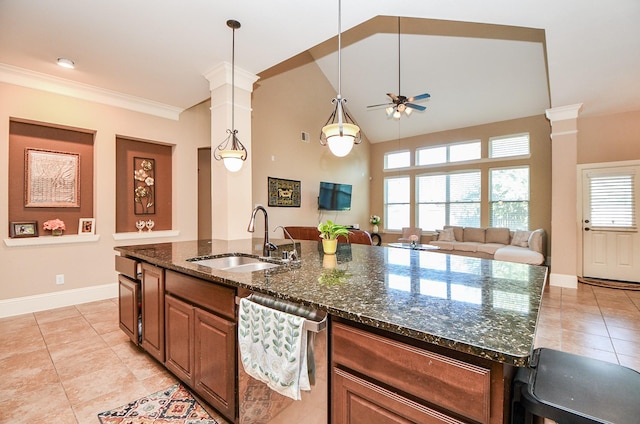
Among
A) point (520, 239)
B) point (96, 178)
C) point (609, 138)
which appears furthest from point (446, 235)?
point (96, 178)

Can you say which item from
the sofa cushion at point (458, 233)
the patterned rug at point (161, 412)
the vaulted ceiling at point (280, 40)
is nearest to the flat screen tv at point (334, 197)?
the sofa cushion at point (458, 233)

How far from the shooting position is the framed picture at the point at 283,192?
606cm

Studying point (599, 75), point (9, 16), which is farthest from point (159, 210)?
point (599, 75)

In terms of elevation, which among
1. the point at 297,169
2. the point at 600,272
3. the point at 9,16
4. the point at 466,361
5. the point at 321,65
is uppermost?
the point at 321,65

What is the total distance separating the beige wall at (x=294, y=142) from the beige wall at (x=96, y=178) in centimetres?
118

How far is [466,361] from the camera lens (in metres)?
0.80

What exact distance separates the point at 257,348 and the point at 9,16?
137 inches

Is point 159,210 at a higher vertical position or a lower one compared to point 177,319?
higher

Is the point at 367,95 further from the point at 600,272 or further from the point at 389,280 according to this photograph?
the point at 389,280

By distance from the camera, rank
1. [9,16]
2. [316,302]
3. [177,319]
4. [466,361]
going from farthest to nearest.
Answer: [9,16]
[177,319]
[316,302]
[466,361]

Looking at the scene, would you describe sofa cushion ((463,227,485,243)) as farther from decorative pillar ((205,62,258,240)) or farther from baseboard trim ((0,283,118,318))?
baseboard trim ((0,283,118,318))

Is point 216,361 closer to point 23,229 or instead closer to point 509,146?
point 23,229

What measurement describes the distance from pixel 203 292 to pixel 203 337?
0.26 metres

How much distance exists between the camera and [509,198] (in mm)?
6906
